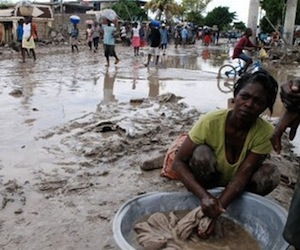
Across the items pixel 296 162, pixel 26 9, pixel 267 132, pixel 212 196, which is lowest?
pixel 296 162

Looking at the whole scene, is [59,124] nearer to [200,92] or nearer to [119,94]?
[119,94]

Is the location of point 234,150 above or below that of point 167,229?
above

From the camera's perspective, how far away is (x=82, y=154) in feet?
14.1

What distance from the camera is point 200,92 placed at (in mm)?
8570

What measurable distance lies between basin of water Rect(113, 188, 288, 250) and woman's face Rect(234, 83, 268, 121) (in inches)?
18.6

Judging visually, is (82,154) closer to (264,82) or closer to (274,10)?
(264,82)

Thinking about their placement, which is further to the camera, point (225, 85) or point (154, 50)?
point (154, 50)

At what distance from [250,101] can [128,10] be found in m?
41.8

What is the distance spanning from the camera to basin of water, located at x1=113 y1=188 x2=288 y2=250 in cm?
221

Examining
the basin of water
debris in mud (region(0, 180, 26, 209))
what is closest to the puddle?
debris in mud (region(0, 180, 26, 209))

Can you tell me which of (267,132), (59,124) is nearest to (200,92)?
(59,124)

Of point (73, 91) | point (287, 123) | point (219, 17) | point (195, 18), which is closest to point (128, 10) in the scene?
point (195, 18)

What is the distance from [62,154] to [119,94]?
12.2ft

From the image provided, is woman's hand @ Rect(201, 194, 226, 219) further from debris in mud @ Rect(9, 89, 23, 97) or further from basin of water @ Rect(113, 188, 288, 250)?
debris in mud @ Rect(9, 89, 23, 97)
